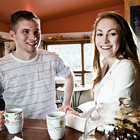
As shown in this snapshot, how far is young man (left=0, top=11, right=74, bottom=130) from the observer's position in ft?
4.74

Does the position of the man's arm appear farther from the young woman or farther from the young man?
the young woman

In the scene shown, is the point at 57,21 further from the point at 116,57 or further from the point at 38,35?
the point at 116,57

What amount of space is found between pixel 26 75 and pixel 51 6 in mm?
3683

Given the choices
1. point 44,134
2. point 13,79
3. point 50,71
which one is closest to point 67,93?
point 50,71

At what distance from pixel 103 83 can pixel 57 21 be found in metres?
5.44

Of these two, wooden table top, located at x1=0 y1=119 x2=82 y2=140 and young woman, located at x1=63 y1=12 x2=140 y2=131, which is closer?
wooden table top, located at x1=0 y1=119 x2=82 y2=140

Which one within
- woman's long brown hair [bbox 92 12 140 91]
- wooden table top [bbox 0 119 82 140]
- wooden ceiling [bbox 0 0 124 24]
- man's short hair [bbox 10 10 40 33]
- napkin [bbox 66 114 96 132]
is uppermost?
wooden ceiling [bbox 0 0 124 24]

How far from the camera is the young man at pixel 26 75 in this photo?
4.74ft

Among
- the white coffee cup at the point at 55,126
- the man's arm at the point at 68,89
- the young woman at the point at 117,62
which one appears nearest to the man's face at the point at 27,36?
the man's arm at the point at 68,89

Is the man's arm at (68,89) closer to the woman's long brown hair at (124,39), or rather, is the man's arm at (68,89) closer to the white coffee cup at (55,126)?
the woman's long brown hair at (124,39)

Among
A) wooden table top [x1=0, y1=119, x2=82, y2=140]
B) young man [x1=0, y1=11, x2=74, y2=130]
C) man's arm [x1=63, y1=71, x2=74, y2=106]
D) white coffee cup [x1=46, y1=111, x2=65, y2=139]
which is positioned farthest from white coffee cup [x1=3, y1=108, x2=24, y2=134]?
man's arm [x1=63, y1=71, x2=74, y2=106]

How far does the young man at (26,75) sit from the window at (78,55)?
15.3ft

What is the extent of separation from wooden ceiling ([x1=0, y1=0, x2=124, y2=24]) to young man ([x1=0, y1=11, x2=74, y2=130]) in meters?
2.80

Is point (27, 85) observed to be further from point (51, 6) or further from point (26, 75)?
point (51, 6)
